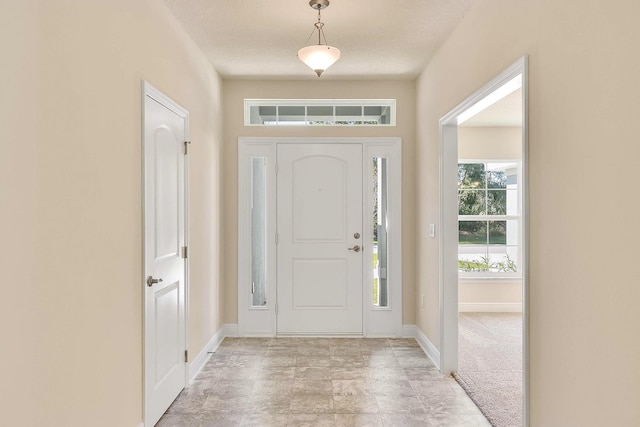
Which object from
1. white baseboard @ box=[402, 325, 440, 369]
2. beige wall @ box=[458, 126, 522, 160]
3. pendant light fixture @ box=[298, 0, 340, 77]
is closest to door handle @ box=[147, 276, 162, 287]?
pendant light fixture @ box=[298, 0, 340, 77]

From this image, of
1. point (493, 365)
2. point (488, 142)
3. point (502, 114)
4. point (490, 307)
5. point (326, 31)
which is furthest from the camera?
point (488, 142)

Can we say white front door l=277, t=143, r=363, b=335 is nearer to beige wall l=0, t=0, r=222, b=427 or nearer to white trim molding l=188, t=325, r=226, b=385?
white trim molding l=188, t=325, r=226, b=385

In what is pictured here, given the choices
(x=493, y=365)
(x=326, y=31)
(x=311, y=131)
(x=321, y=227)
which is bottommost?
(x=493, y=365)

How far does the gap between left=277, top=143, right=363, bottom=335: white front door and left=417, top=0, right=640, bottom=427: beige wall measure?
2.24 m

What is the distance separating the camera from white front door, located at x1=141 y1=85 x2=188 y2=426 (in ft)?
8.02

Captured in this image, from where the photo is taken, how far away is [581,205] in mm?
1606

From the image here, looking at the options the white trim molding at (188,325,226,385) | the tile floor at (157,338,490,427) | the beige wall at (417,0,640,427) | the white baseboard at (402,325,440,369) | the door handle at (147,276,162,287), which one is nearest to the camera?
the beige wall at (417,0,640,427)

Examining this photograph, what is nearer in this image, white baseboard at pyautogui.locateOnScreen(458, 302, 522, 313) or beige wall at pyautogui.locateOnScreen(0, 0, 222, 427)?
beige wall at pyautogui.locateOnScreen(0, 0, 222, 427)

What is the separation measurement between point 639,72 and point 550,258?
0.82m

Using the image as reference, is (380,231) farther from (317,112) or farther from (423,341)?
(317,112)

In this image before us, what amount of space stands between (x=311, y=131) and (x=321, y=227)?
39.5 inches

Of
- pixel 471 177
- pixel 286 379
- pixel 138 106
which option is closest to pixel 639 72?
pixel 138 106

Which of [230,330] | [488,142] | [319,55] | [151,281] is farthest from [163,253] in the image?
[488,142]

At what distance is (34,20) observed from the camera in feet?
4.83
